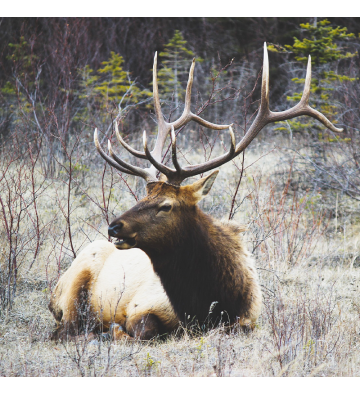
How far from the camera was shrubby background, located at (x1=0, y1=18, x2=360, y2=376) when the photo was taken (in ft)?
11.6

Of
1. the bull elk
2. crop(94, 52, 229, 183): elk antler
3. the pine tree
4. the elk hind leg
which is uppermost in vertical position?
the pine tree

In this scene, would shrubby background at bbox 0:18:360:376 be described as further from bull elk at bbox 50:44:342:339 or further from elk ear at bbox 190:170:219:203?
elk ear at bbox 190:170:219:203

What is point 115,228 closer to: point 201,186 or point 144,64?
point 201,186

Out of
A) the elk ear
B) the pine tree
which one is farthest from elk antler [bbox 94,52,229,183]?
the pine tree

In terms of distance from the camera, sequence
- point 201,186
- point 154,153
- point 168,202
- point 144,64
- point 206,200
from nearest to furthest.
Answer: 1. point 168,202
2. point 201,186
3. point 154,153
4. point 206,200
5. point 144,64

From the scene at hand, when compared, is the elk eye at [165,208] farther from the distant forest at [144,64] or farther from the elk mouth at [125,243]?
the distant forest at [144,64]

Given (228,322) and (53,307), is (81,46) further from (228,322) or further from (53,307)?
(228,322)

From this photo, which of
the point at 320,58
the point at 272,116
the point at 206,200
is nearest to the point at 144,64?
the point at 320,58

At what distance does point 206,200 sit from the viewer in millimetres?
7340

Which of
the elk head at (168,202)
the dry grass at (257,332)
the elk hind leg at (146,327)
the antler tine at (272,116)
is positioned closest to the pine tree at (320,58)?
the dry grass at (257,332)

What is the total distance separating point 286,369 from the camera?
10.7 feet

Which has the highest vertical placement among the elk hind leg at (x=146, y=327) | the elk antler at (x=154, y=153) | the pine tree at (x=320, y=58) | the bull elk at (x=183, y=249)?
the pine tree at (x=320, y=58)

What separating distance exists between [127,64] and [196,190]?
819 cm

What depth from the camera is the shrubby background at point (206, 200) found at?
11.6ft
